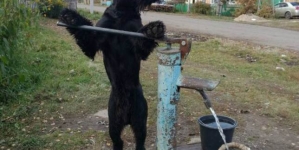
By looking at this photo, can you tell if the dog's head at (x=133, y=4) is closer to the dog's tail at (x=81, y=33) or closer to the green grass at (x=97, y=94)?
the dog's tail at (x=81, y=33)

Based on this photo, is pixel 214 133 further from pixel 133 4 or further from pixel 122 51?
pixel 133 4

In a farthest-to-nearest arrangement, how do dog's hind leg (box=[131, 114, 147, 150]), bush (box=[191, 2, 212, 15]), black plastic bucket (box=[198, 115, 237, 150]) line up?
bush (box=[191, 2, 212, 15]), black plastic bucket (box=[198, 115, 237, 150]), dog's hind leg (box=[131, 114, 147, 150])

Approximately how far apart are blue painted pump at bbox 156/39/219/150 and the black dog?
0.26 meters

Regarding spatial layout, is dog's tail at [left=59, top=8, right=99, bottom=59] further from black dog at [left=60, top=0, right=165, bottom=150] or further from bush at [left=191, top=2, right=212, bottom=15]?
bush at [left=191, top=2, right=212, bottom=15]

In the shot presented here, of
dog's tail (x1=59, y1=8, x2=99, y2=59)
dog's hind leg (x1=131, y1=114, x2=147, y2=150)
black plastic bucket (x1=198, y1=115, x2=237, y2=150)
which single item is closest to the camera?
dog's tail (x1=59, y1=8, x2=99, y2=59)

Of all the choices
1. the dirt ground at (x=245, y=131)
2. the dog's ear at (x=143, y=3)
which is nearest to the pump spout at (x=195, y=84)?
the dog's ear at (x=143, y=3)

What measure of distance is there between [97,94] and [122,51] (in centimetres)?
286

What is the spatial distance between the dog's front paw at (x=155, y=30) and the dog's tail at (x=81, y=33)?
1.77 feet

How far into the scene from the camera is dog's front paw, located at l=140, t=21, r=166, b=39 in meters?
2.22

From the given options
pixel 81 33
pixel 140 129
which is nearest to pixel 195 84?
pixel 140 129

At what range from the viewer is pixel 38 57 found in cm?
739

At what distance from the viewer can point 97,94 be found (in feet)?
17.9

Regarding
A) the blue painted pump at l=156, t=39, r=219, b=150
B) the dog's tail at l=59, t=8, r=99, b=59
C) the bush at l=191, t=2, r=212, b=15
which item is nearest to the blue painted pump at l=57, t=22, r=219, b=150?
the blue painted pump at l=156, t=39, r=219, b=150

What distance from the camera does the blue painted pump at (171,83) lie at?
2.27m
